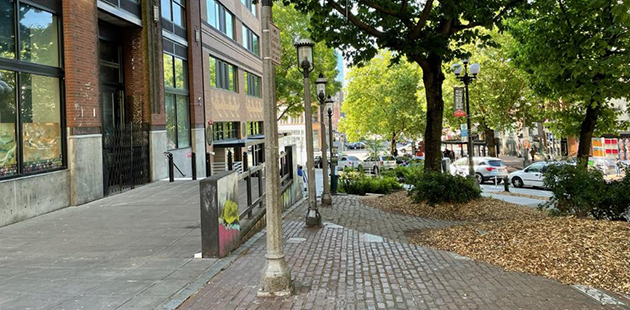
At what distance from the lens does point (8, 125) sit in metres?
9.84

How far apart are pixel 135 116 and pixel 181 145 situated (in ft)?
11.9

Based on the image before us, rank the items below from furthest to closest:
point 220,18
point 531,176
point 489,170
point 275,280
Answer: point 489,170 < point 220,18 < point 531,176 < point 275,280

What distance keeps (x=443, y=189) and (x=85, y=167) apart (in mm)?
9373

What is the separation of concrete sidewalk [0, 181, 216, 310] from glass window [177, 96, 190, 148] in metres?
8.74

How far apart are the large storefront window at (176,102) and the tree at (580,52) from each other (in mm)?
12957

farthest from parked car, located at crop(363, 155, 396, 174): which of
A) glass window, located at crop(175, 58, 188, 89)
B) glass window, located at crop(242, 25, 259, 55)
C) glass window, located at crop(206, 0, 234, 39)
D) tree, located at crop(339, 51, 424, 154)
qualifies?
glass window, located at crop(175, 58, 188, 89)

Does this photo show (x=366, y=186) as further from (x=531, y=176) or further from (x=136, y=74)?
(x=136, y=74)

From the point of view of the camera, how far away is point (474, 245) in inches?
291

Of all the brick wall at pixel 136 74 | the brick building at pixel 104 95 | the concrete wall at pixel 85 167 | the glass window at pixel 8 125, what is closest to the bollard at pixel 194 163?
the brick building at pixel 104 95

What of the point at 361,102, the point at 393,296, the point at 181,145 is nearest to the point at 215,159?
the point at 181,145

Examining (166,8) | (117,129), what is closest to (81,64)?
(117,129)

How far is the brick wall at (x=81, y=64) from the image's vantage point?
11.5m

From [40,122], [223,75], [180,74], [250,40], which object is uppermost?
[250,40]

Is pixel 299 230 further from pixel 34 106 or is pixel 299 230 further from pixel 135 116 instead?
pixel 135 116
